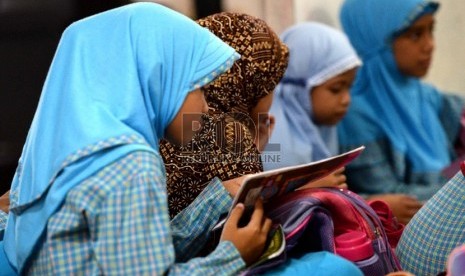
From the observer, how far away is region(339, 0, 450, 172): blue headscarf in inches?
107

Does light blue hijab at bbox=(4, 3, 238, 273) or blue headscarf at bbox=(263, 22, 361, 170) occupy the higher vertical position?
light blue hijab at bbox=(4, 3, 238, 273)

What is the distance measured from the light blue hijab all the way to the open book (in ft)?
0.56

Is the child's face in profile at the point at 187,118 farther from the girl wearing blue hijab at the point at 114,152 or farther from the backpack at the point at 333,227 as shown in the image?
the backpack at the point at 333,227

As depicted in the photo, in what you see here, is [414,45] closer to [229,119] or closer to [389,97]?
[389,97]

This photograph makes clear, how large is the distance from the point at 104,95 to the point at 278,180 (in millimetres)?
315

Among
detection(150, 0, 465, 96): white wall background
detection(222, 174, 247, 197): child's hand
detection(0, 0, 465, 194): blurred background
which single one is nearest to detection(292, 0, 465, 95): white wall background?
detection(150, 0, 465, 96): white wall background

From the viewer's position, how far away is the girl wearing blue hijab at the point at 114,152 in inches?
46.7

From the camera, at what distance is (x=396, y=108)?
2799 mm

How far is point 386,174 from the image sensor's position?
8.59 feet

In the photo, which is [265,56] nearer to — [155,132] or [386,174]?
[155,132]

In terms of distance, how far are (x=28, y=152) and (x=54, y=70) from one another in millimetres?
142

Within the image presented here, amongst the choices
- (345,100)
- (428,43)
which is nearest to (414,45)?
(428,43)

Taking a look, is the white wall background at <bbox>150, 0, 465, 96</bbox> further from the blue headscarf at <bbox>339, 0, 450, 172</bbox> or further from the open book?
the open book

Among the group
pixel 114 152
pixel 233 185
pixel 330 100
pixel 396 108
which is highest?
pixel 114 152
